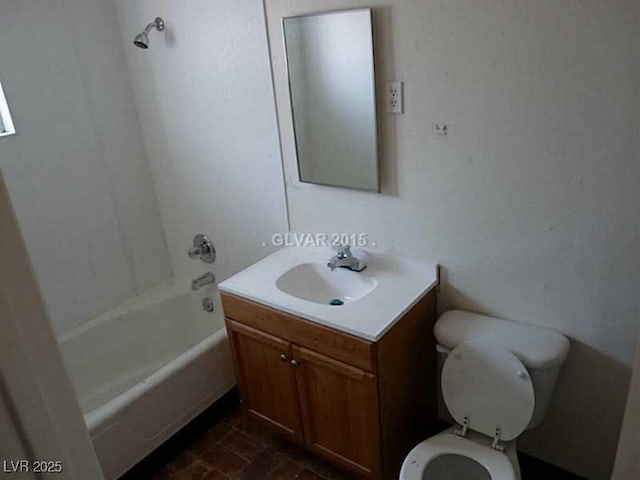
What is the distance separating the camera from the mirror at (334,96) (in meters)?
1.88

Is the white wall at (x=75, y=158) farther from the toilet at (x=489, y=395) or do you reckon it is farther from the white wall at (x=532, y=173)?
the toilet at (x=489, y=395)

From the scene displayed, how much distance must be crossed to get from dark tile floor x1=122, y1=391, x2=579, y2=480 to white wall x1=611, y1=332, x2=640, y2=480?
0.79 metres

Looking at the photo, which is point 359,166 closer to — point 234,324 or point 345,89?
point 345,89

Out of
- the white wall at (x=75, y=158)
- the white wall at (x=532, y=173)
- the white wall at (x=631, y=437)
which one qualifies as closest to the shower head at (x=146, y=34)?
the white wall at (x=75, y=158)

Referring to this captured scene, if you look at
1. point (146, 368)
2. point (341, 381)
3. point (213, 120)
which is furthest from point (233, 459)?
point (213, 120)

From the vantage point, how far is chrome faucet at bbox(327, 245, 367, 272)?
212cm

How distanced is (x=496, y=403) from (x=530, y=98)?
102cm

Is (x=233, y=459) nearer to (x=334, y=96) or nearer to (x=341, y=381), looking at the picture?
(x=341, y=381)

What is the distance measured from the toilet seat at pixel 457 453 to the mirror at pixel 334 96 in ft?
3.19

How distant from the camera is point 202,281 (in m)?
2.85

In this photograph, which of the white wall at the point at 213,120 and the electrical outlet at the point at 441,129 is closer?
the electrical outlet at the point at 441,129

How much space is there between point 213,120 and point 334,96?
74 cm

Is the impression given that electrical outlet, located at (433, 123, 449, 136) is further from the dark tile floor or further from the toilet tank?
the dark tile floor

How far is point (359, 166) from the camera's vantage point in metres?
2.05
